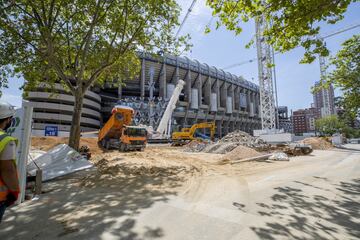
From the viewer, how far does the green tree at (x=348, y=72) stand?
1354 cm

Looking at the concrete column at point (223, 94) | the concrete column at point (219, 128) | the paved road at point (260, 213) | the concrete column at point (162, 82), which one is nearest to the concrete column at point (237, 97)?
the concrete column at point (223, 94)

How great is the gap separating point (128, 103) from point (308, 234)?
163 ft

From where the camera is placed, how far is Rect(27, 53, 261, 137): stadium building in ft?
159

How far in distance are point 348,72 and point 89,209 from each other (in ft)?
58.1

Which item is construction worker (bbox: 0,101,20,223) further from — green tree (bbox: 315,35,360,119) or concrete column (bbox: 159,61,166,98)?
concrete column (bbox: 159,61,166,98)

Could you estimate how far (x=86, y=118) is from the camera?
170 ft

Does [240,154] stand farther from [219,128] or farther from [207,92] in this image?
[219,128]

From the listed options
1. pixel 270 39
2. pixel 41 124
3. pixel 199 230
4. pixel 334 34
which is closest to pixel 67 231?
pixel 199 230

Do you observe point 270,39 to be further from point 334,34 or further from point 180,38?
point 334,34

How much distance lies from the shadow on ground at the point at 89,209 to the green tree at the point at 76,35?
603 centimetres

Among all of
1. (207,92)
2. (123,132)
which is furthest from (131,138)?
(207,92)

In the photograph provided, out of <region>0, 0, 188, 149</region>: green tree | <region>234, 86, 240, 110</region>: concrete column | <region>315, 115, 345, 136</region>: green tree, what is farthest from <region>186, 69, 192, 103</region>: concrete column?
<region>0, 0, 188, 149</region>: green tree

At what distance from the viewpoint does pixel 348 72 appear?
14.1m

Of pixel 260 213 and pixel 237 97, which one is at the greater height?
pixel 237 97
